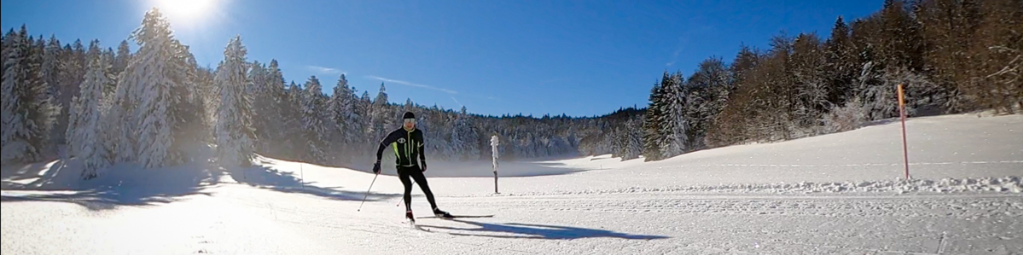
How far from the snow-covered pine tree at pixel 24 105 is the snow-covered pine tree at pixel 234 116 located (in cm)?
2866

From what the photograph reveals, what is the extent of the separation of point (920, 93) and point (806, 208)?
38.3m

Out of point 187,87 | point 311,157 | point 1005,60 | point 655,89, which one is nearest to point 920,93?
point 1005,60

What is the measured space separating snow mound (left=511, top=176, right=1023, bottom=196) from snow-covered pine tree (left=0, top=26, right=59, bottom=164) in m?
9.30

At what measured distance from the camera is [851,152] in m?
17.9

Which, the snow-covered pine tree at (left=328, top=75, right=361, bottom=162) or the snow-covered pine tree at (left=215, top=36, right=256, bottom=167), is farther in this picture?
the snow-covered pine tree at (left=328, top=75, right=361, bottom=162)

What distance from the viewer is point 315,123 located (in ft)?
155

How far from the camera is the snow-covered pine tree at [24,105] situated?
4.18 ft

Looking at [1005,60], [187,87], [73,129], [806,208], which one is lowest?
[806,208]

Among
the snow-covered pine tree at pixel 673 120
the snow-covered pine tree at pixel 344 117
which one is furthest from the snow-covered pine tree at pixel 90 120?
the snow-covered pine tree at pixel 344 117

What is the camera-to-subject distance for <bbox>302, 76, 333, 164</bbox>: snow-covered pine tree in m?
45.5

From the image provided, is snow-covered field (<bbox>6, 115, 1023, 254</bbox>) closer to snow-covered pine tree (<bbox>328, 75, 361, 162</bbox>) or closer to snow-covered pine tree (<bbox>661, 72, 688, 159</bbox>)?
snow-covered pine tree (<bbox>661, 72, 688, 159</bbox>)

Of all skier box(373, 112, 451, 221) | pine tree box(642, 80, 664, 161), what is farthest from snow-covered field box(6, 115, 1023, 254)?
pine tree box(642, 80, 664, 161)

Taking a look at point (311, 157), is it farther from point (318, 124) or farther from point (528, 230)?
point (528, 230)

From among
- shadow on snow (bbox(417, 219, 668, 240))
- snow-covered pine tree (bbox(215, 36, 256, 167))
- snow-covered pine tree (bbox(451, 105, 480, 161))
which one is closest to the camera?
shadow on snow (bbox(417, 219, 668, 240))
